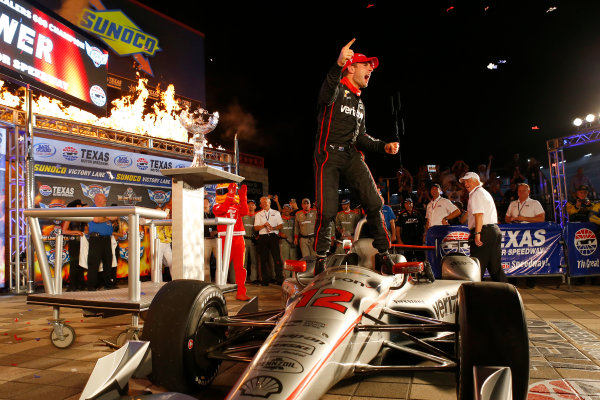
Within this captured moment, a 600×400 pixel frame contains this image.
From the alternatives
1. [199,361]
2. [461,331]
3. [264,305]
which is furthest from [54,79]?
[461,331]

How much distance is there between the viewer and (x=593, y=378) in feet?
8.14

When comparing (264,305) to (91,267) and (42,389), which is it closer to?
(42,389)

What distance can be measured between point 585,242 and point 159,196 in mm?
9497

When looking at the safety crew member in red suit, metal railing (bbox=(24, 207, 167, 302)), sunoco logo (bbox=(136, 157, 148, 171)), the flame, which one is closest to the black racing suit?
metal railing (bbox=(24, 207, 167, 302))

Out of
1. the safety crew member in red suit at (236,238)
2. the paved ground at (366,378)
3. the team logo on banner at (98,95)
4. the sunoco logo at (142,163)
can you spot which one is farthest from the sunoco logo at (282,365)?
the team logo on banner at (98,95)

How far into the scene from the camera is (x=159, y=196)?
1076cm

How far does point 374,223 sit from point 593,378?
1.74m

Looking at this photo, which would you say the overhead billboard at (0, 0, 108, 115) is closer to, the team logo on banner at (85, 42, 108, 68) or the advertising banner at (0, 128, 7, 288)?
the team logo on banner at (85, 42, 108, 68)

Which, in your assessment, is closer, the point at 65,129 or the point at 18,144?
the point at 18,144

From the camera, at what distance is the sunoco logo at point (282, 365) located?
5.28 feet

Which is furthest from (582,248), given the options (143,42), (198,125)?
(143,42)

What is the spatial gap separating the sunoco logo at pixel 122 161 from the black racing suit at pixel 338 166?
7.78m

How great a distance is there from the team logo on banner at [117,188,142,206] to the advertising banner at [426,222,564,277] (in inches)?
278

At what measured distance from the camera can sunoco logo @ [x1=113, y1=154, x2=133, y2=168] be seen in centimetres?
988
